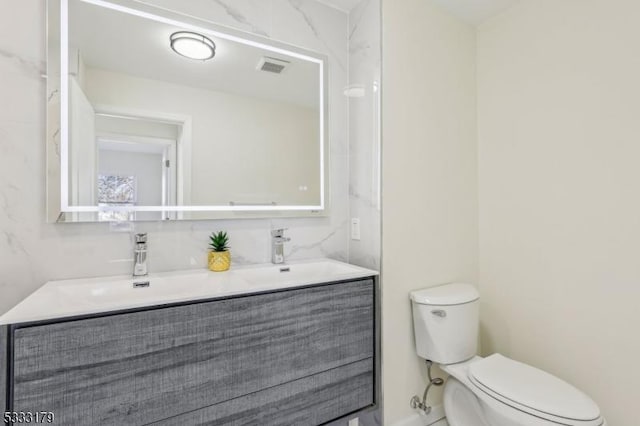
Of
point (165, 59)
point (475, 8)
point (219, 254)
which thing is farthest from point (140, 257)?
point (475, 8)

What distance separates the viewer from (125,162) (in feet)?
4.18

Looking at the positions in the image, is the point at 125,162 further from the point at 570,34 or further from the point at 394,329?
the point at 570,34

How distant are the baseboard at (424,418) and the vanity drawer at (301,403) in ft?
1.26

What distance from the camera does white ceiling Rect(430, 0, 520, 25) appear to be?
1.80 metres

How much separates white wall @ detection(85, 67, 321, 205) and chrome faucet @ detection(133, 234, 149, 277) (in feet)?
0.87

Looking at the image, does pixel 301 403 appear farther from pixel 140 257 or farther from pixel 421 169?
pixel 421 169

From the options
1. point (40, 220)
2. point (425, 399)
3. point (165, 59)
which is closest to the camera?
point (40, 220)

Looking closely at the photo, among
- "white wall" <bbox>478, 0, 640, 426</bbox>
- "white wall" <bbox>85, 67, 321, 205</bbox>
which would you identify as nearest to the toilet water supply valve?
"white wall" <bbox>478, 0, 640, 426</bbox>

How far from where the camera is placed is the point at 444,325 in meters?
1.58

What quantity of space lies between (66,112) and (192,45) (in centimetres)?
59

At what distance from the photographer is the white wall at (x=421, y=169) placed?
63.6 inches

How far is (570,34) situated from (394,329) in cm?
177

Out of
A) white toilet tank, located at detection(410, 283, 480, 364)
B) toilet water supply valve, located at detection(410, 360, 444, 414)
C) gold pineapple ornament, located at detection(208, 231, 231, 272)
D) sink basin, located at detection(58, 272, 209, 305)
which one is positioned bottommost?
toilet water supply valve, located at detection(410, 360, 444, 414)

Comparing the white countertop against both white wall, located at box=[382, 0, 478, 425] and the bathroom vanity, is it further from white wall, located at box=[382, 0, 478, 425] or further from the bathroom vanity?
white wall, located at box=[382, 0, 478, 425]
